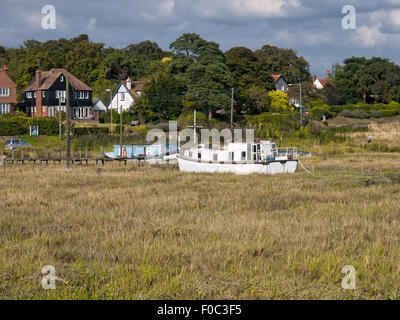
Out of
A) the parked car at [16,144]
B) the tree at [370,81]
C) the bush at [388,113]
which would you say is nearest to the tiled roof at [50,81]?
the parked car at [16,144]

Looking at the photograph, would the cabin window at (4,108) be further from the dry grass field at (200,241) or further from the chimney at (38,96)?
the dry grass field at (200,241)

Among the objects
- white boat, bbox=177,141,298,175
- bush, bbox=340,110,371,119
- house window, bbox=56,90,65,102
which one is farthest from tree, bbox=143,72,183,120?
white boat, bbox=177,141,298,175

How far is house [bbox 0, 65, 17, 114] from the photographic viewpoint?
7406 centimetres

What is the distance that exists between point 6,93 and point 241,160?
5321cm

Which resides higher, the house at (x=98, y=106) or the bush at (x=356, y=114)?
the house at (x=98, y=106)

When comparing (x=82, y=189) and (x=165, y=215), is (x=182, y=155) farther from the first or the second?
(x=165, y=215)

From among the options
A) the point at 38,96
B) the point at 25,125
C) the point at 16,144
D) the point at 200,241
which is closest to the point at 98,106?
the point at 38,96

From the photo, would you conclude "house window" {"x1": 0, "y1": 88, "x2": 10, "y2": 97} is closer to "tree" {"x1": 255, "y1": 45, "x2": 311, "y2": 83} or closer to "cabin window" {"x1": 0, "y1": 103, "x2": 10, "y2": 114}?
"cabin window" {"x1": 0, "y1": 103, "x2": 10, "y2": 114}

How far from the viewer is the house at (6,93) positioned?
7406 cm

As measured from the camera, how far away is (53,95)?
72.3 m

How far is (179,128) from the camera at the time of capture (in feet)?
199

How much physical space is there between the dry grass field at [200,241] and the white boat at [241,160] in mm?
8446
